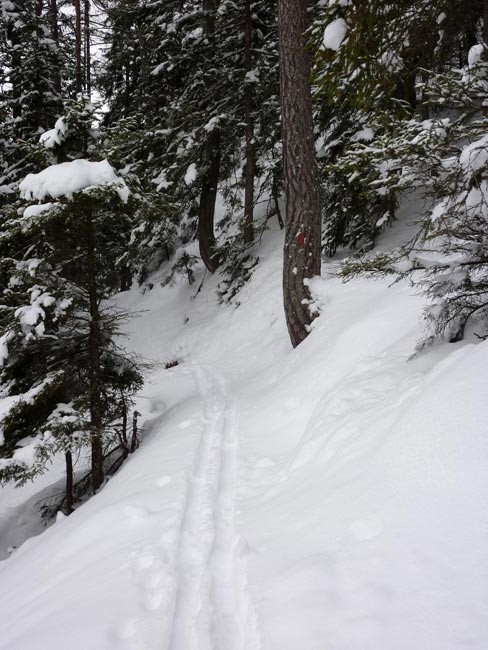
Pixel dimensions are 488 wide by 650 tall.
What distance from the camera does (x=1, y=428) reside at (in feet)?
20.3

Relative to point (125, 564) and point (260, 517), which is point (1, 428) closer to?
point (125, 564)

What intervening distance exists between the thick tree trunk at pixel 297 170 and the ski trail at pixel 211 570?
3.87m

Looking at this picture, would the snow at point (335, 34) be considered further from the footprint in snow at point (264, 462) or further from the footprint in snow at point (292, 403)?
the footprint in snow at point (264, 462)

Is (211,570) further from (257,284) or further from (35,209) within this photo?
(257,284)

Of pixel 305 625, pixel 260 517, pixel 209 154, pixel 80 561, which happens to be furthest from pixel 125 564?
pixel 209 154

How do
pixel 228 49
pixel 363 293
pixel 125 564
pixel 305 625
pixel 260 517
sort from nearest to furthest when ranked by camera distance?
1. pixel 305 625
2. pixel 125 564
3. pixel 260 517
4. pixel 363 293
5. pixel 228 49

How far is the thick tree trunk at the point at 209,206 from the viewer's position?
50.1ft

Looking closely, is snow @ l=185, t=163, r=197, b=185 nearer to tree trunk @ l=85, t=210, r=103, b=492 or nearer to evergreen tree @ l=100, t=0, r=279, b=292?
evergreen tree @ l=100, t=0, r=279, b=292

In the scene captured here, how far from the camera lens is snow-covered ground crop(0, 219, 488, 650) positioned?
1.93 meters

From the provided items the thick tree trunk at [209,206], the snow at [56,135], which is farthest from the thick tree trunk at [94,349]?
the thick tree trunk at [209,206]

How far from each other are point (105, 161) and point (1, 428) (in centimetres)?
422

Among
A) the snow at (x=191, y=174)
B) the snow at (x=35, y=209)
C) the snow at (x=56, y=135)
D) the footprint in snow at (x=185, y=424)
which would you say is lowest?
the footprint in snow at (x=185, y=424)

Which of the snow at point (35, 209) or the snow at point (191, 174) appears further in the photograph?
the snow at point (191, 174)

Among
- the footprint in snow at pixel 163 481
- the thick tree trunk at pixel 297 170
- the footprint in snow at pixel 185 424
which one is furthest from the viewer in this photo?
the thick tree trunk at pixel 297 170
